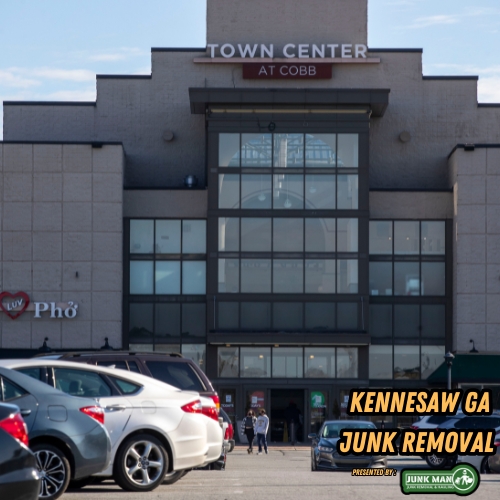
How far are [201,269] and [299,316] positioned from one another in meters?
4.98

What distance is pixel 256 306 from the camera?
4781 cm

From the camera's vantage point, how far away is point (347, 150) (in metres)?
47.6

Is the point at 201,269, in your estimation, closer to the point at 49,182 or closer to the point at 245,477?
the point at 49,182

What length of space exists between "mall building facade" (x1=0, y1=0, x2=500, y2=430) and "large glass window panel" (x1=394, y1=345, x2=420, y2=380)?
0.06m

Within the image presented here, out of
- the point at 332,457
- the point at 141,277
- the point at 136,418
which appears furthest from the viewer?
the point at 141,277

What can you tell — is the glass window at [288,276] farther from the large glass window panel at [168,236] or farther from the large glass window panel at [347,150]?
the large glass window panel at [347,150]

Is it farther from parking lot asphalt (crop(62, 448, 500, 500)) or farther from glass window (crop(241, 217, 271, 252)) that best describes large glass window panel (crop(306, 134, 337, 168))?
parking lot asphalt (crop(62, 448, 500, 500))

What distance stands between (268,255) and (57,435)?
35681 mm

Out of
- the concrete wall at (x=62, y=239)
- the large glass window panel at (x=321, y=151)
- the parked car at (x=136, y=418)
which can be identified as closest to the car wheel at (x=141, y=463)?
the parked car at (x=136, y=418)

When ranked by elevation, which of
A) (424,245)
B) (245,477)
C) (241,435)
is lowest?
(241,435)

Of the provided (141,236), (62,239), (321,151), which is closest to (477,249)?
(321,151)

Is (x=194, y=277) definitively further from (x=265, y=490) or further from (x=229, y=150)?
(x=265, y=490)

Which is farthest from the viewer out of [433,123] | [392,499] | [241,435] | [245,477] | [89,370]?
[433,123]

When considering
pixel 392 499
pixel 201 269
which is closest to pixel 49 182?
pixel 201 269
